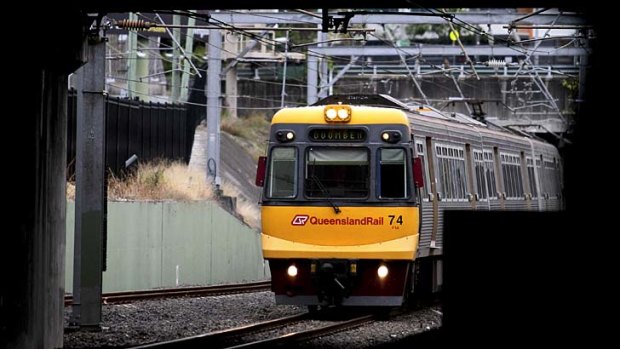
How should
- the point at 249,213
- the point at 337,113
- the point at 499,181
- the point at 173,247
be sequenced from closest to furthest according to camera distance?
the point at 337,113 < the point at 499,181 < the point at 173,247 < the point at 249,213

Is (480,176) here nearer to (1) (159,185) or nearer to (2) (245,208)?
(1) (159,185)

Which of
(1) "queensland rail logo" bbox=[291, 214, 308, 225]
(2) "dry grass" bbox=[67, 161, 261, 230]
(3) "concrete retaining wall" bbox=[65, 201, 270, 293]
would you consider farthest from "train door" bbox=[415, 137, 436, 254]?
(2) "dry grass" bbox=[67, 161, 261, 230]

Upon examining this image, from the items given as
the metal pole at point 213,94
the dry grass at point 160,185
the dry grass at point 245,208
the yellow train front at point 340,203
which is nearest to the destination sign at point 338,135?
the yellow train front at point 340,203

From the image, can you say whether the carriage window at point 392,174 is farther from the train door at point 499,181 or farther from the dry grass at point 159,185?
the dry grass at point 159,185

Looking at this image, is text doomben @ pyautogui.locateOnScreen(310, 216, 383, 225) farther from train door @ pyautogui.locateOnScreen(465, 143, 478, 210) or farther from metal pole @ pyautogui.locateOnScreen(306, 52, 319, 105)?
metal pole @ pyautogui.locateOnScreen(306, 52, 319, 105)

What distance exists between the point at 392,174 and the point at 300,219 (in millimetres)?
1368

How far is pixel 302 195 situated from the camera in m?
18.3

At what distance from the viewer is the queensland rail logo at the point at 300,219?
60.0 ft

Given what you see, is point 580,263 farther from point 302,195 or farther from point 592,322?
point 302,195

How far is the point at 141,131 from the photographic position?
31781mm

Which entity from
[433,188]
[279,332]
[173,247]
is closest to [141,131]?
[173,247]

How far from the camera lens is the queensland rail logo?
18297 millimetres

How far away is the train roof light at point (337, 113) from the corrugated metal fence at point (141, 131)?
31.4 ft

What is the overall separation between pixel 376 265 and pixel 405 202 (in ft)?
3.03
